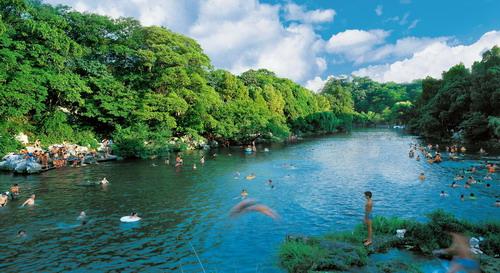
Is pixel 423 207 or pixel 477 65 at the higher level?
pixel 477 65

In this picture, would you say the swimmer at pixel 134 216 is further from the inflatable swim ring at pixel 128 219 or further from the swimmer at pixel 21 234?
the swimmer at pixel 21 234

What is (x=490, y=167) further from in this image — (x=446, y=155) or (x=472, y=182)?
(x=446, y=155)

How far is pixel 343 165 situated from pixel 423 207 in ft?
61.7

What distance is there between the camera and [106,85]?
4909cm

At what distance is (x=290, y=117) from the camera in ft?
310

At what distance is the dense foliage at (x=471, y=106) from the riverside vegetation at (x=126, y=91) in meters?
0.19

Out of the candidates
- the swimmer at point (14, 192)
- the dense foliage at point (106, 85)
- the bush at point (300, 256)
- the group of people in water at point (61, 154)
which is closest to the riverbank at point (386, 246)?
the bush at point (300, 256)

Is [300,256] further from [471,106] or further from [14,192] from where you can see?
[471,106]

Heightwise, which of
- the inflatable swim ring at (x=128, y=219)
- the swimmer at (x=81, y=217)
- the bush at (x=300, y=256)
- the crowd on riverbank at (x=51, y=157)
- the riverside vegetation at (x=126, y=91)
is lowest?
the bush at (x=300, y=256)

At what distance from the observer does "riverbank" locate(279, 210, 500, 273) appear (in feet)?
39.3

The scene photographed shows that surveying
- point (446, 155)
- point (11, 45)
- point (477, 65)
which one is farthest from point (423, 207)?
point (477, 65)

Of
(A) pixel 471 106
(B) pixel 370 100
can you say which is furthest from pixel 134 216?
(B) pixel 370 100

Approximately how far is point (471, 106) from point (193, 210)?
5842 cm

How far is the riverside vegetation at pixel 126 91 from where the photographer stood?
40.1 metres
